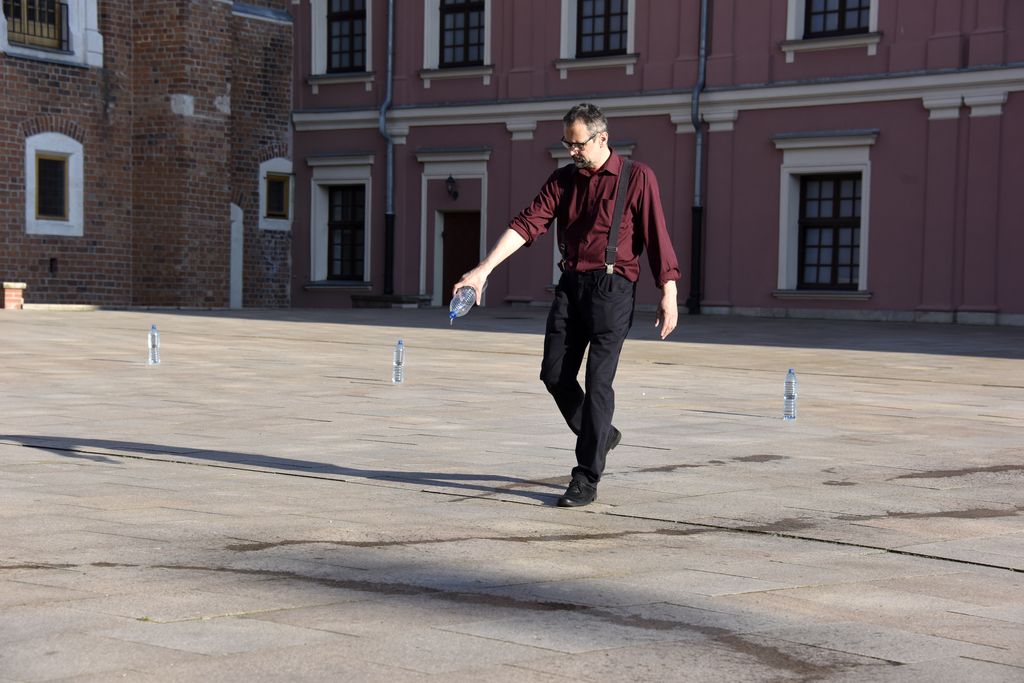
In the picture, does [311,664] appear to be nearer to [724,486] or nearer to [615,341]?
[615,341]

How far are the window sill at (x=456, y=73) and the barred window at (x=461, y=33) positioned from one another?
0.50 ft

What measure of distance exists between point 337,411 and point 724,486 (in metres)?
4.03

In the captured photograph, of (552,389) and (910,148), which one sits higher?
(910,148)

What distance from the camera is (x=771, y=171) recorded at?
27.0 m

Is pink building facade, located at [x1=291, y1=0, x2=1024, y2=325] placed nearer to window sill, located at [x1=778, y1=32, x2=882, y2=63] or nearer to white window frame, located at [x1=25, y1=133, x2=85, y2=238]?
window sill, located at [x1=778, y1=32, x2=882, y2=63]

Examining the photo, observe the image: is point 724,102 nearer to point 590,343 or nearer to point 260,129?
point 260,129

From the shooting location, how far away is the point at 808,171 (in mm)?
26562

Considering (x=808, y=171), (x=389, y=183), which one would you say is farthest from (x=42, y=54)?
(x=808, y=171)

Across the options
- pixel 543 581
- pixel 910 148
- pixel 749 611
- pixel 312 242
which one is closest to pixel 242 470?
pixel 543 581

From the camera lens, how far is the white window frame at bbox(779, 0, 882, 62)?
25.7 meters

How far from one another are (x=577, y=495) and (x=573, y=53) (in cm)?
2351

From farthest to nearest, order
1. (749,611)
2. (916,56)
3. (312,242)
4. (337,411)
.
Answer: (312,242)
(916,56)
(337,411)
(749,611)

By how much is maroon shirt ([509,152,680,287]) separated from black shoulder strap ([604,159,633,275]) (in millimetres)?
24

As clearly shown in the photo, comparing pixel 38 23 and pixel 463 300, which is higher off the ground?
pixel 38 23
